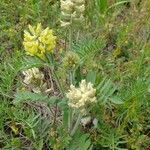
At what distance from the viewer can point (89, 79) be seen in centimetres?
194

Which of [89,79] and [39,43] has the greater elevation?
[39,43]

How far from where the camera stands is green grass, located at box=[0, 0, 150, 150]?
193 cm

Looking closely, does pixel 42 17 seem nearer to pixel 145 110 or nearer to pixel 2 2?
pixel 2 2

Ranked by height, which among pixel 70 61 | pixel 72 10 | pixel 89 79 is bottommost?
pixel 89 79

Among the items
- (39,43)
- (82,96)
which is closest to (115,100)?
(82,96)

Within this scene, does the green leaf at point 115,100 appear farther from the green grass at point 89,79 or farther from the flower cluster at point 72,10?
the flower cluster at point 72,10

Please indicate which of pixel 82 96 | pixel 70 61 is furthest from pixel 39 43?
pixel 82 96

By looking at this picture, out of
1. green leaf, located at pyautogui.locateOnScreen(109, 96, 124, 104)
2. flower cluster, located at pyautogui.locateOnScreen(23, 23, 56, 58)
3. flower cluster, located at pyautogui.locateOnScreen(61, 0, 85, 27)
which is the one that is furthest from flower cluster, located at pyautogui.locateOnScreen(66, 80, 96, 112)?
flower cluster, located at pyautogui.locateOnScreen(61, 0, 85, 27)

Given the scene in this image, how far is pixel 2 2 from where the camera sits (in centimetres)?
276

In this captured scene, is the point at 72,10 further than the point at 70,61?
Yes

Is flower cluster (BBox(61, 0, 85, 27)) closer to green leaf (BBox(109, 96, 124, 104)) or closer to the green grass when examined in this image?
the green grass

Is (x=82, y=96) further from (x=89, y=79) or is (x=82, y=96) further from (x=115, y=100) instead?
(x=89, y=79)

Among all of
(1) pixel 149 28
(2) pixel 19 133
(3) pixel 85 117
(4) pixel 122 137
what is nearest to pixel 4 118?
(2) pixel 19 133

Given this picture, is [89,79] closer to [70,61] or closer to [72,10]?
[70,61]
